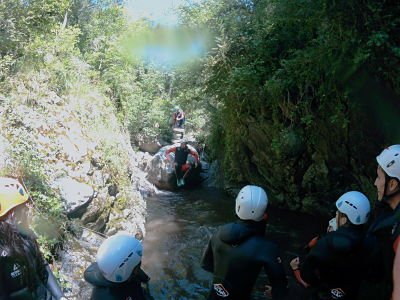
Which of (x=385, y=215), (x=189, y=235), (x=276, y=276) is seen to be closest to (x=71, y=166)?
(x=189, y=235)

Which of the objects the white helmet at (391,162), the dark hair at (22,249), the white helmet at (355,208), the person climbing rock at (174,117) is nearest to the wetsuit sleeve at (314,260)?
the white helmet at (355,208)

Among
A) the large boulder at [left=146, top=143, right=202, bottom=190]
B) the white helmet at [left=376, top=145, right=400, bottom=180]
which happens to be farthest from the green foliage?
the white helmet at [left=376, top=145, right=400, bottom=180]

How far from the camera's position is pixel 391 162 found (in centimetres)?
275

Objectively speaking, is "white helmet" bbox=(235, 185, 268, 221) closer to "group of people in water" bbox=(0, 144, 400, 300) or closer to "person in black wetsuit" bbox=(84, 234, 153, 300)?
"group of people in water" bbox=(0, 144, 400, 300)

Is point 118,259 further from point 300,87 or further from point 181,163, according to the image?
point 181,163

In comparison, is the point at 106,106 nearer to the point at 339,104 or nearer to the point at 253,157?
the point at 253,157

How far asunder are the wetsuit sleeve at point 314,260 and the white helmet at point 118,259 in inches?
53.8

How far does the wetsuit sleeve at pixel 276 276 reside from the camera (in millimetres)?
2498

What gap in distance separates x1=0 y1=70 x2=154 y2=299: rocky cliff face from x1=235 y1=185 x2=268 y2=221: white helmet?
8.68 ft

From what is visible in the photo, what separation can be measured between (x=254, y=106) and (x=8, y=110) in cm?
553

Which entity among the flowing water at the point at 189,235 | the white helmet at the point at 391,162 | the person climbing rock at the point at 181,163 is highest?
the white helmet at the point at 391,162

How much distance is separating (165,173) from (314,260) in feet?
32.7

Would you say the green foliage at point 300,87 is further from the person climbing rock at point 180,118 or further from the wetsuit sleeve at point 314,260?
the person climbing rock at point 180,118

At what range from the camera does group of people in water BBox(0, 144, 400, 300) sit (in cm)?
207
